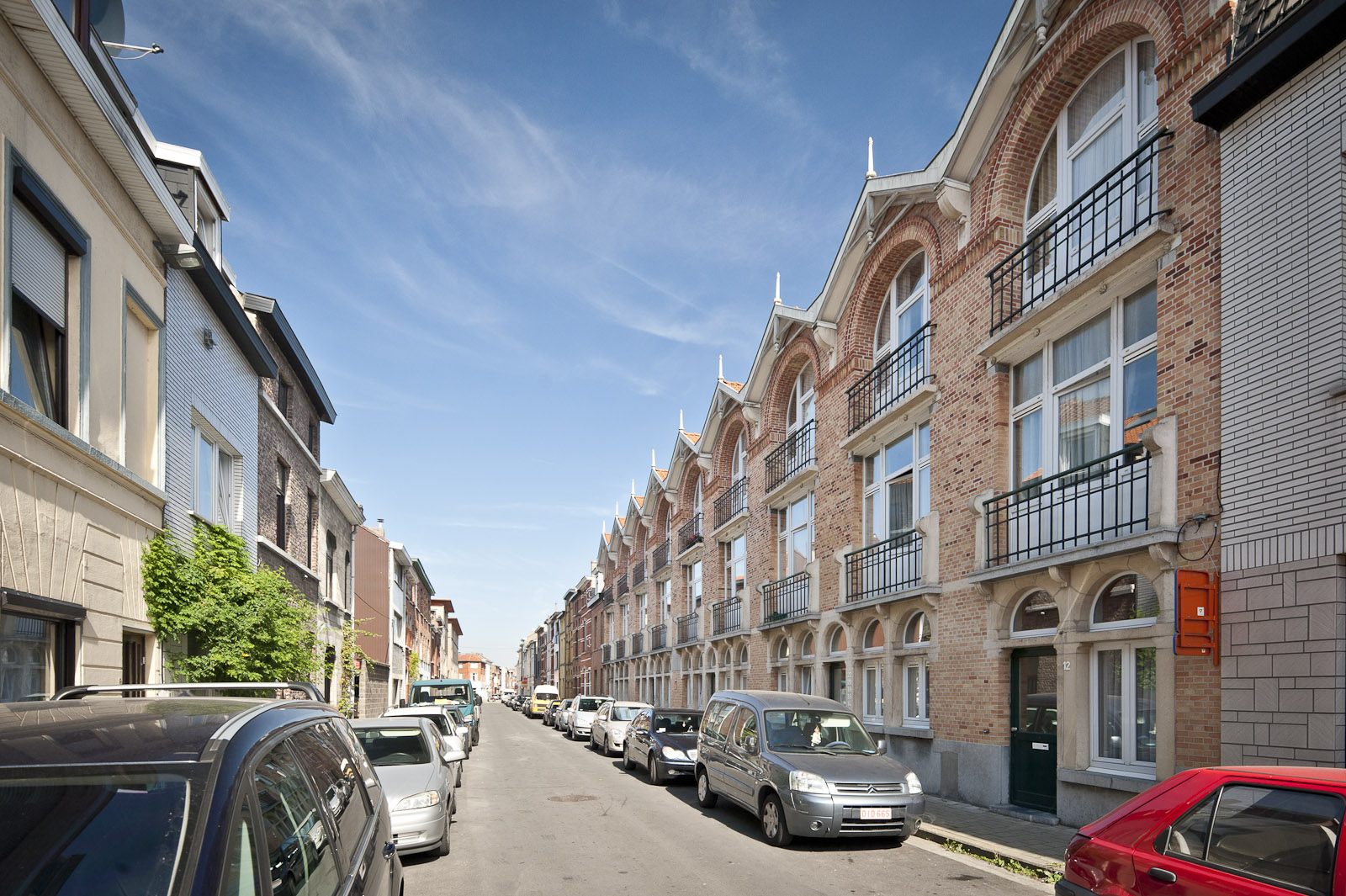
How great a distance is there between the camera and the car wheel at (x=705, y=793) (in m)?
13.4

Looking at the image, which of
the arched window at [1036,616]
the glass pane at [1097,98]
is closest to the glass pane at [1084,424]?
the arched window at [1036,616]

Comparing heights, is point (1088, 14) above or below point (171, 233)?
above

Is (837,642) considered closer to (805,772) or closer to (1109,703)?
(1109,703)

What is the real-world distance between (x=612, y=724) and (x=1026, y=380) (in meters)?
15.4

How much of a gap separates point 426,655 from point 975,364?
6375 cm

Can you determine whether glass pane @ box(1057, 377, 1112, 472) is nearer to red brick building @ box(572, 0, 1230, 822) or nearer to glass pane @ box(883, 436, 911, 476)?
red brick building @ box(572, 0, 1230, 822)

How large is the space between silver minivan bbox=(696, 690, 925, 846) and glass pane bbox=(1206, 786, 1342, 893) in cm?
617

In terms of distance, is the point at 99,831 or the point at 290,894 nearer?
the point at 99,831

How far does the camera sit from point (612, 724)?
2483cm

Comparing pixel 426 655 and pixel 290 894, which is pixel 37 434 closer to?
pixel 290 894

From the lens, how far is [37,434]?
7797 millimetres

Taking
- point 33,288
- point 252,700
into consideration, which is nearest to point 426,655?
point 33,288

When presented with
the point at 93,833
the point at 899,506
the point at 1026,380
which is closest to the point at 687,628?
the point at 899,506

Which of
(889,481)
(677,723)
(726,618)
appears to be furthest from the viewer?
(726,618)
